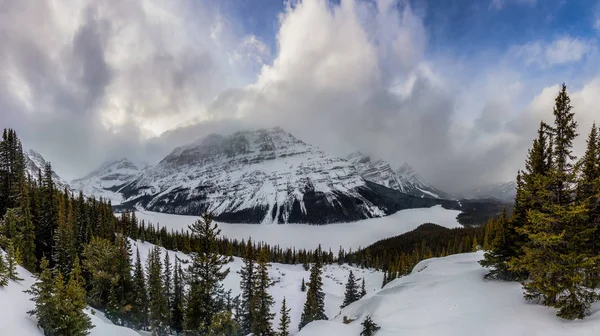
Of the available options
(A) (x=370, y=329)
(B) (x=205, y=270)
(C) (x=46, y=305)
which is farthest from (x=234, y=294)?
(C) (x=46, y=305)

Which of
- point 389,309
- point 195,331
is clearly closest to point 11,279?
point 195,331

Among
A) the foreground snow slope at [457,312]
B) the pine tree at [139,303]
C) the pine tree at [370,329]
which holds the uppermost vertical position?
the foreground snow slope at [457,312]

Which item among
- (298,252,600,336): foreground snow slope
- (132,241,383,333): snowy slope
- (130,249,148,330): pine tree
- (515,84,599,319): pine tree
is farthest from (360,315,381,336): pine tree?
(132,241,383,333): snowy slope

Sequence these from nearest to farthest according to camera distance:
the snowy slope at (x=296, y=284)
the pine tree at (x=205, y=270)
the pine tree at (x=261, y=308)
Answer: the pine tree at (x=205, y=270)
the pine tree at (x=261, y=308)
the snowy slope at (x=296, y=284)

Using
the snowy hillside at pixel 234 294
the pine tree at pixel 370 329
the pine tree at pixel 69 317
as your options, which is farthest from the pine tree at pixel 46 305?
the pine tree at pixel 370 329

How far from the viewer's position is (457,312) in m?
21.0

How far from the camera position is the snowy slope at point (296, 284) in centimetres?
7881

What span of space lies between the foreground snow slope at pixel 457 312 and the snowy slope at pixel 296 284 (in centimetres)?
4254

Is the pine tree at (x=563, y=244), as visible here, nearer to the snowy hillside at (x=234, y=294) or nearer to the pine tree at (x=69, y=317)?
the pine tree at (x=69, y=317)

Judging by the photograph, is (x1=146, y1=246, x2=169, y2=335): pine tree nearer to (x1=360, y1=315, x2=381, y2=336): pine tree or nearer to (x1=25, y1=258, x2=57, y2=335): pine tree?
(x1=25, y1=258, x2=57, y2=335): pine tree

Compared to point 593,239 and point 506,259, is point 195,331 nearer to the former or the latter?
point 506,259

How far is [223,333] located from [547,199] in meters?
26.9

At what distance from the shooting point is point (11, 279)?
23.5 meters

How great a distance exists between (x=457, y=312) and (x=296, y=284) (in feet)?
282
